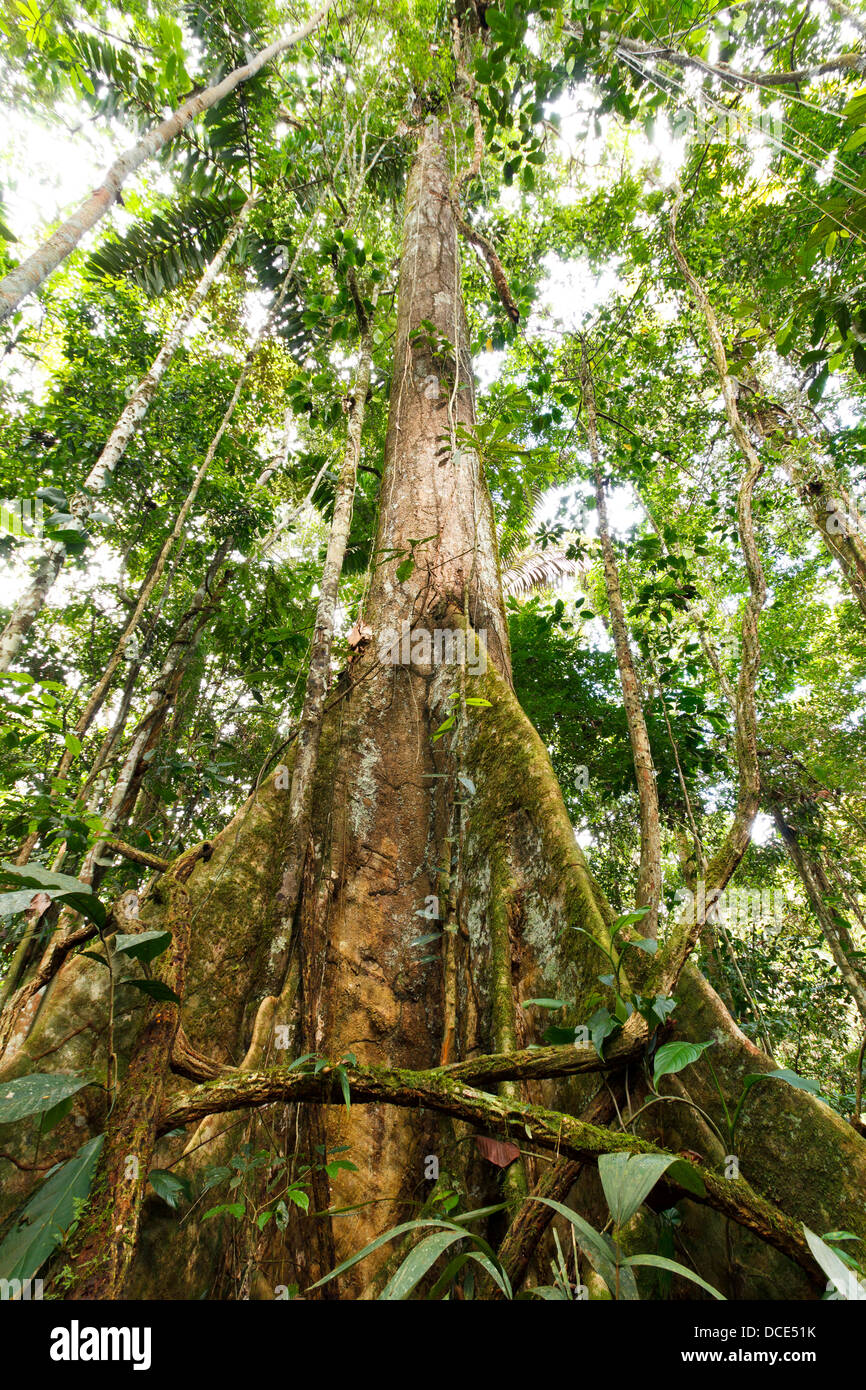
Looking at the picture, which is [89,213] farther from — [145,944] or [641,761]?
[641,761]

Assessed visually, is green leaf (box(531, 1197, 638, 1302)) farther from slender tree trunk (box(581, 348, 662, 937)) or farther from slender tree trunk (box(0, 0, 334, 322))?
slender tree trunk (box(0, 0, 334, 322))

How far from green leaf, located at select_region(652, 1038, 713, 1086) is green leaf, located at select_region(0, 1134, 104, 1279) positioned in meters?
1.13

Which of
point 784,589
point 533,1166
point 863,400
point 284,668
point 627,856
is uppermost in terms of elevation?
point 863,400

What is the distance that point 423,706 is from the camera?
3.04 metres

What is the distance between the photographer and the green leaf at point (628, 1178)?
0.96 meters

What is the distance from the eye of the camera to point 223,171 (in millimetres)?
6070

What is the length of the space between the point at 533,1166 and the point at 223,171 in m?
8.34

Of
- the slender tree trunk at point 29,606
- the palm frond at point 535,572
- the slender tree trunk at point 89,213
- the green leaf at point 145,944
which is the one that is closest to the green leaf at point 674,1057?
the green leaf at point 145,944

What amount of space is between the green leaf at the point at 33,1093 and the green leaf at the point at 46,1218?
0.39 feet

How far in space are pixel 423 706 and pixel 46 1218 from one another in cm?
226

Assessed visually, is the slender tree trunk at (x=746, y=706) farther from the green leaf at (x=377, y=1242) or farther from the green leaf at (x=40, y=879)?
the green leaf at (x=40, y=879)

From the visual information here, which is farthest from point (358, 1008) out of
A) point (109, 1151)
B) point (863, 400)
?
point (863, 400)

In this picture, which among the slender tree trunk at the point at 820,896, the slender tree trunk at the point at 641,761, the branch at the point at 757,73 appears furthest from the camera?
the slender tree trunk at the point at 820,896
